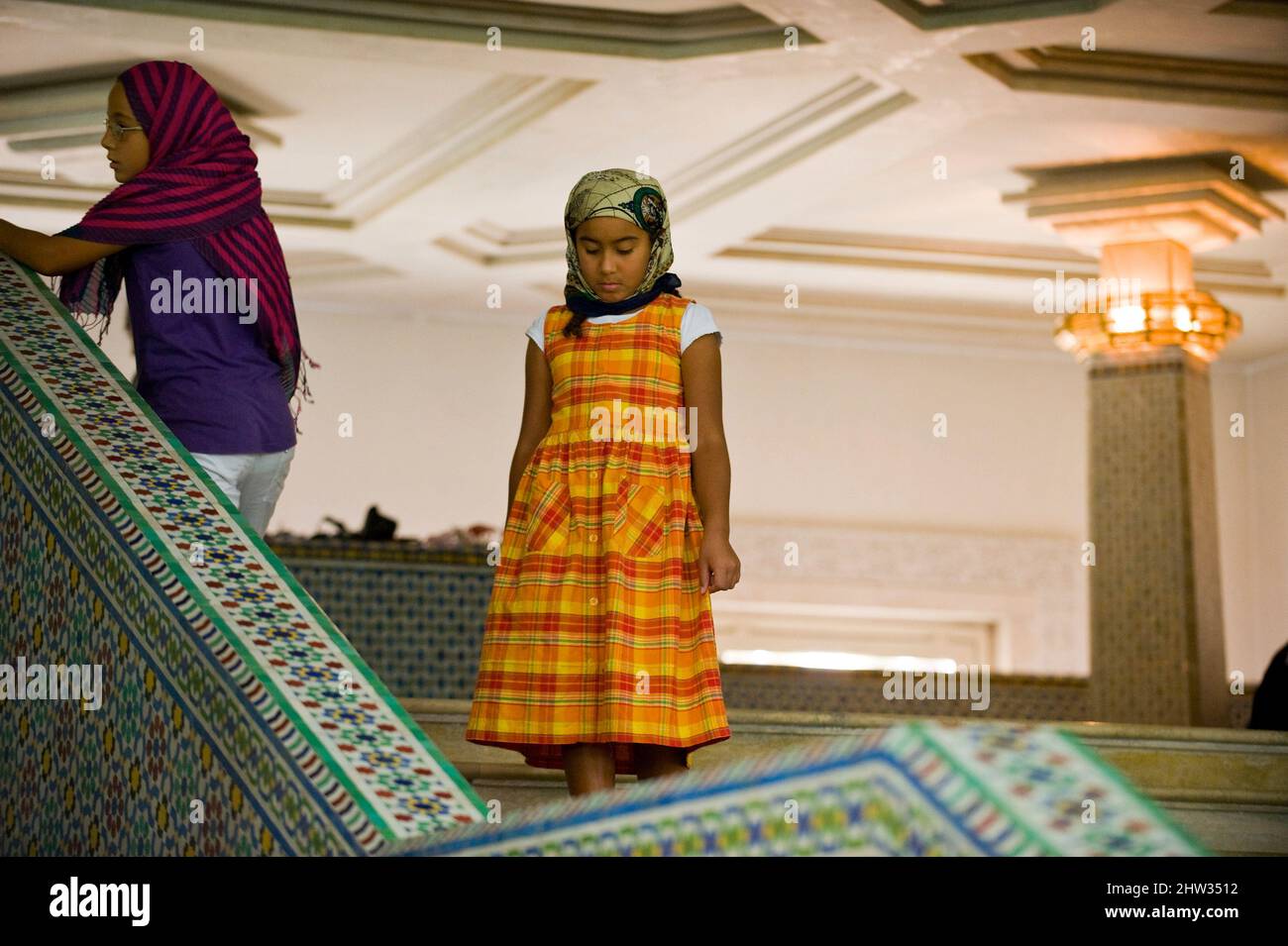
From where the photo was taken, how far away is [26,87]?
8.49 m

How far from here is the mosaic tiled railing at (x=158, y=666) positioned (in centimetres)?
229

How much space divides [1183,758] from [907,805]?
344 centimetres

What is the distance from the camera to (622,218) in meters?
3.33

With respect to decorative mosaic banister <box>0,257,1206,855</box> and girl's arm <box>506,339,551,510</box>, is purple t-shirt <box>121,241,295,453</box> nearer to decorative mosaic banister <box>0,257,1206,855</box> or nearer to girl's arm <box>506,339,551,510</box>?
decorative mosaic banister <box>0,257,1206,855</box>

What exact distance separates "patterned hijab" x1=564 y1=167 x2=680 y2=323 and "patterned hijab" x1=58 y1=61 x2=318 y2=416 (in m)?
0.58

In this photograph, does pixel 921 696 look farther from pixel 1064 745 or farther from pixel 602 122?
pixel 1064 745

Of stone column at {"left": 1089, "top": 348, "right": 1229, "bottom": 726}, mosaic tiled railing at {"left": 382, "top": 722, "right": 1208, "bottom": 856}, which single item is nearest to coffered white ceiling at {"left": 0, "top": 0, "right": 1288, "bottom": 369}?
stone column at {"left": 1089, "top": 348, "right": 1229, "bottom": 726}

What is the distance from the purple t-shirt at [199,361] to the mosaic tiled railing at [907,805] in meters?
1.71

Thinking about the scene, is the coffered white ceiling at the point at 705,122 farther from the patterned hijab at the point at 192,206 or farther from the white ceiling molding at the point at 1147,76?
the patterned hijab at the point at 192,206

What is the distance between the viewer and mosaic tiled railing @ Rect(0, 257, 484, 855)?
229 cm
